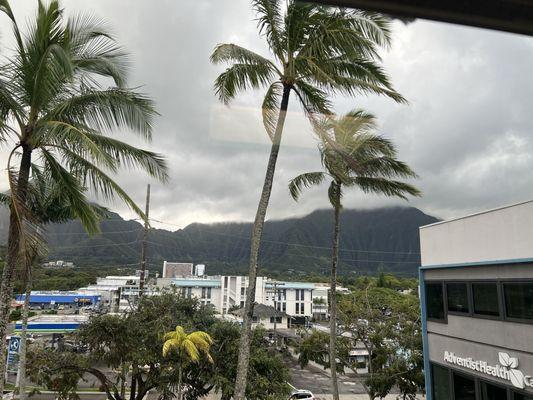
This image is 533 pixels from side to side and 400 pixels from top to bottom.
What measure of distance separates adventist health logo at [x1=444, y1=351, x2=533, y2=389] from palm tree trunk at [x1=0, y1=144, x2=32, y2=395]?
6913 mm

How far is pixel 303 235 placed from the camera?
11109 mm

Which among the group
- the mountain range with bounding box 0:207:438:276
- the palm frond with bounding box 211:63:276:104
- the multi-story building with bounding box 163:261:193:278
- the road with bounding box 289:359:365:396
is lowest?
the road with bounding box 289:359:365:396

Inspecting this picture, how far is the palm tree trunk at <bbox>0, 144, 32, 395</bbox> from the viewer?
4473 millimetres

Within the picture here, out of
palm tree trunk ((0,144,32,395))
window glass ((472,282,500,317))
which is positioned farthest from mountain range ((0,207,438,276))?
window glass ((472,282,500,317))

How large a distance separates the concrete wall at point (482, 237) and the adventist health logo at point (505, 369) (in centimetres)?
157

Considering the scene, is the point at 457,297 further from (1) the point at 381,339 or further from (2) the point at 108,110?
(2) the point at 108,110

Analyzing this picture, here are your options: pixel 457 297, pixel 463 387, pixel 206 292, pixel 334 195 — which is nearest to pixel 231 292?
pixel 206 292

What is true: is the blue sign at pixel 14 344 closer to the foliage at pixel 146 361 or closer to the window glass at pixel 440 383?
the foliage at pixel 146 361

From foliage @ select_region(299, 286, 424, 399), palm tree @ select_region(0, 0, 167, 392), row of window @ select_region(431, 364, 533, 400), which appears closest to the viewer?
palm tree @ select_region(0, 0, 167, 392)

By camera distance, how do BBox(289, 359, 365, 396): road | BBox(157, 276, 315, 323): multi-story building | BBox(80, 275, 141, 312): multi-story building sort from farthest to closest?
BBox(289, 359, 365, 396): road → BBox(157, 276, 315, 323): multi-story building → BBox(80, 275, 141, 312): multi-story building

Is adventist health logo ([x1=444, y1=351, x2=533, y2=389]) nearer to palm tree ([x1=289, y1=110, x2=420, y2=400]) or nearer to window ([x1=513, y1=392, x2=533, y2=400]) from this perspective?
window ([x1=513, y1=392, x2=533, y2=400])

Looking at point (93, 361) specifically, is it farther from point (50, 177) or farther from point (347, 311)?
point (347, 311)

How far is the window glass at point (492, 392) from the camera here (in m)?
6.68

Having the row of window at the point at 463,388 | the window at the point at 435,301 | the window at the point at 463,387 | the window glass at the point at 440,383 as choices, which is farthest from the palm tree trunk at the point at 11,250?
the window glass at the point at 440,383
